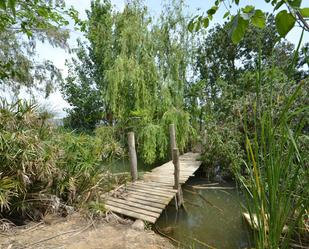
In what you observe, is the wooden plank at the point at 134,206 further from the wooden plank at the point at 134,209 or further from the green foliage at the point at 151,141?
the green foliage at the point at 151,141

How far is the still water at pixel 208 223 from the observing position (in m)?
3.55

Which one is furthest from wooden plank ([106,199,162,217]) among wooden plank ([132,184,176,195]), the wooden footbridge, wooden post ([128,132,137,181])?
wooden post ([128,132,137,181])

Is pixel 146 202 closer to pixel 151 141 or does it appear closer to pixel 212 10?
pixel 151 141

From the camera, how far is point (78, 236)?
2924 mm

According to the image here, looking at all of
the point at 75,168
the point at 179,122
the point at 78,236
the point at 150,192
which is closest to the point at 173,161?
the point at 150,192

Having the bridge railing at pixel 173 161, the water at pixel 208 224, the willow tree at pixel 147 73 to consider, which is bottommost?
the water at pixel 208 224

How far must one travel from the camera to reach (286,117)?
682 mm

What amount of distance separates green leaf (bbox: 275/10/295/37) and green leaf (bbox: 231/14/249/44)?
8 centimetres

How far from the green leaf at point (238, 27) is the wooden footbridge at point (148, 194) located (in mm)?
3241

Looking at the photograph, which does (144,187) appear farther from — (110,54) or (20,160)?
(110,54)

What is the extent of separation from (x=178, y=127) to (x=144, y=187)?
3233 mm

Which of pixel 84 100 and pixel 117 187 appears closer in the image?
pixel 117 187

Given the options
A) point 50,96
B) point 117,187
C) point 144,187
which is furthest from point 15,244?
point 50,96

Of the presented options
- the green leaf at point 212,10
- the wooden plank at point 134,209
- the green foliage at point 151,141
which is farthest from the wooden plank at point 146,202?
the green leaf at point 212,10
